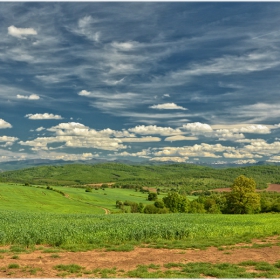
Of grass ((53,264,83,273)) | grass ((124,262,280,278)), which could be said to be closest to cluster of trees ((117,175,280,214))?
grass ((124,262,280,278))

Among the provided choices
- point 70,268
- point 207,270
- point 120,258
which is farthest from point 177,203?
point 70,268

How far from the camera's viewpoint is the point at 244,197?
86.0 meters

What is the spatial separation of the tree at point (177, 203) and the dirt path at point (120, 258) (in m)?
82.4

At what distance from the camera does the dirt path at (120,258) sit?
1833cm

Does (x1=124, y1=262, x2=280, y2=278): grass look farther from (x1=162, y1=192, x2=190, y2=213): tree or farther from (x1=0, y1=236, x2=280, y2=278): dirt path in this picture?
(x1=162, y1=192, x2=190, y2=213): tree

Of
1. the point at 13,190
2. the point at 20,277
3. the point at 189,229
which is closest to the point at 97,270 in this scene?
the point at 20,277

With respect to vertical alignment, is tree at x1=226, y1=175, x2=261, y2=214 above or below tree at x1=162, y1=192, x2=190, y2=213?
above

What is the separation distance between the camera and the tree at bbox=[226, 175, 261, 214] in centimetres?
8544

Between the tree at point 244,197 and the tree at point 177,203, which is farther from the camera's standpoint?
the tree at point 177,203

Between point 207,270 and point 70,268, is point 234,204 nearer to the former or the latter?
point 207,270

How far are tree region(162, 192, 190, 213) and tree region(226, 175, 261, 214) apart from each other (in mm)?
22399

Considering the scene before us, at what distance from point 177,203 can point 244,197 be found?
1134 inches

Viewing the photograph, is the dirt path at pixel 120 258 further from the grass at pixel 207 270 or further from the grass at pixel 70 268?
the grass at pixel 207 270

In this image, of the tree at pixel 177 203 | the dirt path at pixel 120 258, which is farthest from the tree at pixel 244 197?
the dirt path at pixel 120 258
